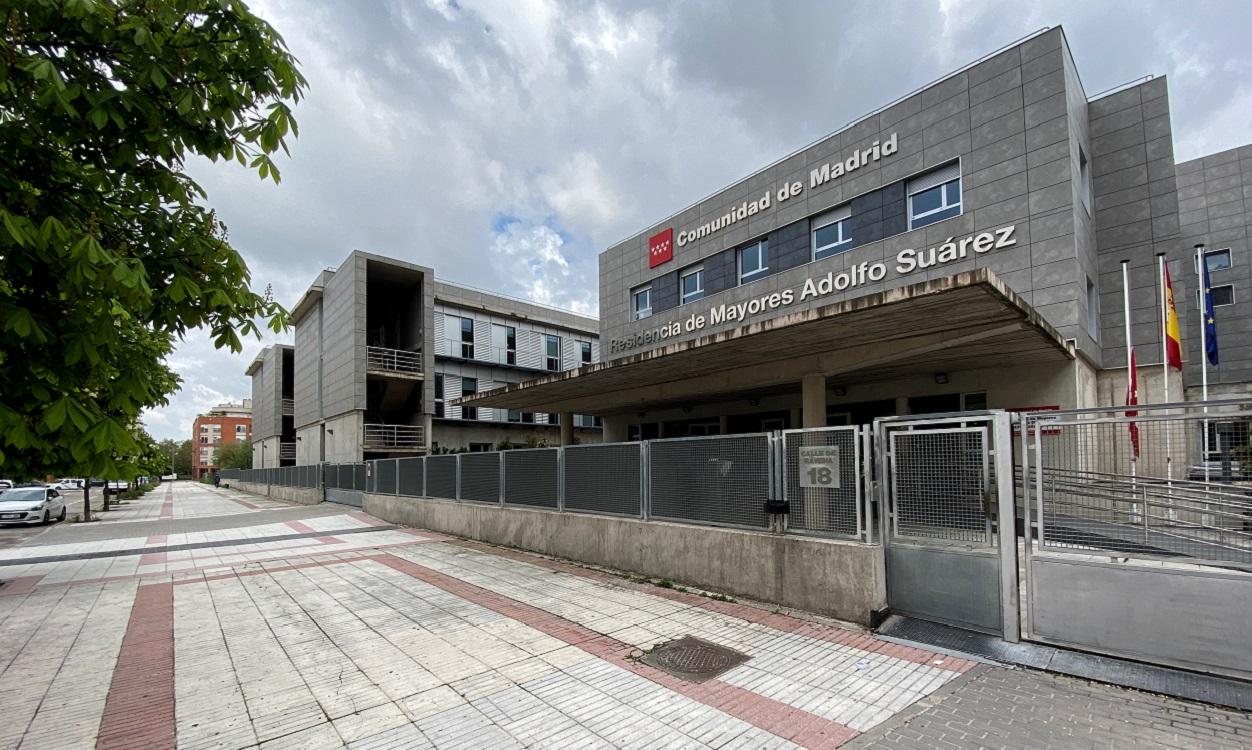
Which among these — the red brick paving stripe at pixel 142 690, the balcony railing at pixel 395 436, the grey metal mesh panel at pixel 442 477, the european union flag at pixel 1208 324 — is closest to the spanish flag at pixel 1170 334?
the european union flag at pixel 1208 324

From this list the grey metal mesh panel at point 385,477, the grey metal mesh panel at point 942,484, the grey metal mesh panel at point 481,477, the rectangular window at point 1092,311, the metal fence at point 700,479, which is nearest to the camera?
the grey metal mesh panel at point 942,484

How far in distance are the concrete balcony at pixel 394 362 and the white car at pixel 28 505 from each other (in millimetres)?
13650

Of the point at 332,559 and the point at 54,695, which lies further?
the point at 332,559

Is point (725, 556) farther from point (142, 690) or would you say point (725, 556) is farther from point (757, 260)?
point (757, 260)

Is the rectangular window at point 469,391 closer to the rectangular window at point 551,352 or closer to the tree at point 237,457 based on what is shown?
the rectangular window at point 551,352

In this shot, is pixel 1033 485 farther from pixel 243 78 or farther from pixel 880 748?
pixel 243 78

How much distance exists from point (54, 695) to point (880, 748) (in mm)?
6723

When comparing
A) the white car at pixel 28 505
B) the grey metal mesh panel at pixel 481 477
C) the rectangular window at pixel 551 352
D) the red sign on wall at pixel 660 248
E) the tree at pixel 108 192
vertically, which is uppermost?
the red sign on wall at pixel 660 248

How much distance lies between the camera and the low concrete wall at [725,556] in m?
6.47

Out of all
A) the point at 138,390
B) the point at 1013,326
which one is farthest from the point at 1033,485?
the point at 138,390

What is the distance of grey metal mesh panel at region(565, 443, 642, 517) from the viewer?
959cm

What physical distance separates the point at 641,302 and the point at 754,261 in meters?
6.54

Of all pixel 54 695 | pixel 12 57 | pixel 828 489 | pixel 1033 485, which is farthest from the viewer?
pixel 828 489

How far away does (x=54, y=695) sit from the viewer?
4984 mm
